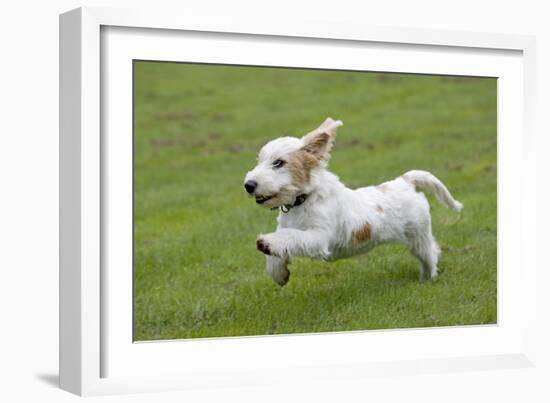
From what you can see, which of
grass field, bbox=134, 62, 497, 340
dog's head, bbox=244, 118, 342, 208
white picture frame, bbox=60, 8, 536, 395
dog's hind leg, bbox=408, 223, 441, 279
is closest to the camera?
white picture frame, bbox=60, 8, 536, 395

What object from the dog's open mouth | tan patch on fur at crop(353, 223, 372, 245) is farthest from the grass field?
the dog's open mouth

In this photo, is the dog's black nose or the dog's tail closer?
the dog's black nose

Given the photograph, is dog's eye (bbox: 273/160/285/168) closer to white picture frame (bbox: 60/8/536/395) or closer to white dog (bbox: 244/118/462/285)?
white dog (bbox: 244/118/462/285)

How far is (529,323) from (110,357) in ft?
12.4

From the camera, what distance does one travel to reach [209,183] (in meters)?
→ 11.6

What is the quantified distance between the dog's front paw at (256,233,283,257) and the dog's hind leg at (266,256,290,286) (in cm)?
48

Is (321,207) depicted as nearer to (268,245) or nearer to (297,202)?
(297,202)

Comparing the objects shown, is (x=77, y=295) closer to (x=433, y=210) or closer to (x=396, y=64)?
(x=396, y=64)

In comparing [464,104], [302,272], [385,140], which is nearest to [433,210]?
[302,272]

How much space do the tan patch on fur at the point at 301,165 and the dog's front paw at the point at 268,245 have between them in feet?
1.80

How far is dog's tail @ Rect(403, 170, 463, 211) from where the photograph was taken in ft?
25.5

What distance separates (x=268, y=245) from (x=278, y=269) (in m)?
0.63

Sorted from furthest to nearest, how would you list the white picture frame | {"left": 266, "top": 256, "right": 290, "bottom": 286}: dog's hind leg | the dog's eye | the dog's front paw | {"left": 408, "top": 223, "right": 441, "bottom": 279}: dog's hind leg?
{"left": 408, "top": 223, "right": 441, "bottom": 279}: dog's hind leg < {"left": 266, "top": 256, "right": 290, "bottom": 286}: dog's hind leg < the dog's eye < the dog's front paw < the white picture frame

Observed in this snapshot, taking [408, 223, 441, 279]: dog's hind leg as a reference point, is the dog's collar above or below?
above
